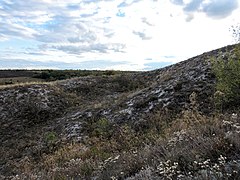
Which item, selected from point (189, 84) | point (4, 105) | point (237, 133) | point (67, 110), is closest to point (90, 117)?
point (67, 110)

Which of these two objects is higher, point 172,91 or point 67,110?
point 172,91

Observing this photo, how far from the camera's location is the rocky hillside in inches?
370

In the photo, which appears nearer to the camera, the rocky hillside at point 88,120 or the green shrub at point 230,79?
the rocky hillside at point 88,120

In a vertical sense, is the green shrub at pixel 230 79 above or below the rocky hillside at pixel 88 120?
above

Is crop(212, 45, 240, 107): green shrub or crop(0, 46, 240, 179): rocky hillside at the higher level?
crop(212, 45, 240, 107): green shrub

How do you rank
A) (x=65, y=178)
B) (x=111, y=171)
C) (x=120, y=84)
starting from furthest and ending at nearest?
(x=120, y=84), (x=65, y=178), (x=111, y=171)

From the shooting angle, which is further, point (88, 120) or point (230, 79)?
point (88, 120)

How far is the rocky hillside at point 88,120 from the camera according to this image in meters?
9.41

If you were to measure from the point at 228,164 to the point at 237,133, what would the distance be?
96 centimetres

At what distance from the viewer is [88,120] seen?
1814cm

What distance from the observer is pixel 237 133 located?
5164mm

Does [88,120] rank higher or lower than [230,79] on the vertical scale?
lower

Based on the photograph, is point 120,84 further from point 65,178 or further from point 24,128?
point 65,178

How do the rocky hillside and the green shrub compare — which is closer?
the rocky hillside
